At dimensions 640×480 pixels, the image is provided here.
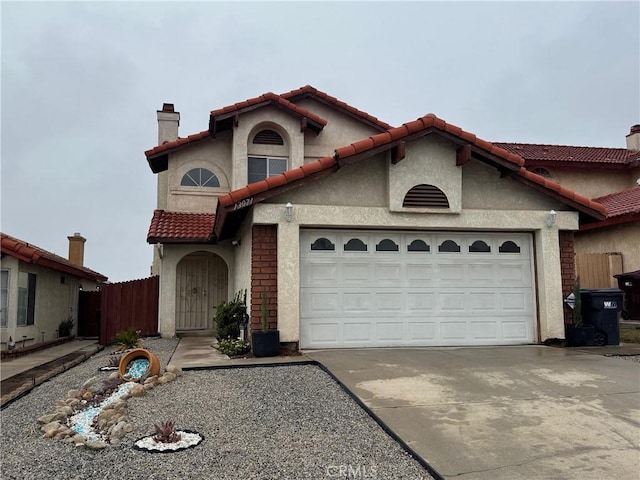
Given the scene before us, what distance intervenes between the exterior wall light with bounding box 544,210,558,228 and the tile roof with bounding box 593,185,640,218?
15.7ft

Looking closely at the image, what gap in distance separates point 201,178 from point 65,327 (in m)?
7.59

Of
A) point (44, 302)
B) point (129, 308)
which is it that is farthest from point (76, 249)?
point (129, 308)

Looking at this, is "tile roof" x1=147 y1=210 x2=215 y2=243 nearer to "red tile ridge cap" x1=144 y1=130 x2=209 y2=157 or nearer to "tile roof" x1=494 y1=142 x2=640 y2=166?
"red tile ridge cap" x1=144 y1=130 x2=209 y2=157

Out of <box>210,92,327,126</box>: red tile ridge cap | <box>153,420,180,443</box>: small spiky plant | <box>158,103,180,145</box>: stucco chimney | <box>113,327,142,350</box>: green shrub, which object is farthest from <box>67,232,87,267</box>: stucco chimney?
<box>153,420,180,443</box>: small spiky plant

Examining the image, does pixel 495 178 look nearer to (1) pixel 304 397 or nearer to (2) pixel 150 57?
(1) pixel 304 397

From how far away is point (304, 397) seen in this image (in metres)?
5.82

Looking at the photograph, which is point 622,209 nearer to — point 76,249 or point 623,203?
point 623,203

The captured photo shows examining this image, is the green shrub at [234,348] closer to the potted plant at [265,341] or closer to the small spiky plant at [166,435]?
the potted plant at [265,341]

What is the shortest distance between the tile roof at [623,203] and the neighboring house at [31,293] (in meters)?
16.1

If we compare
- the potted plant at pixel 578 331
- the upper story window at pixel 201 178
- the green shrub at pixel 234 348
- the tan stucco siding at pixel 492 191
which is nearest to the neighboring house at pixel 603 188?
the potted plant at pixel 578 331

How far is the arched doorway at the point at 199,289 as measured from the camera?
15.1 metres

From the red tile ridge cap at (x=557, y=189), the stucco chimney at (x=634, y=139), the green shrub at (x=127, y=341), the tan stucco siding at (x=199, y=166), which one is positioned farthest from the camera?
the stucco chimney at (x=634, y=139)

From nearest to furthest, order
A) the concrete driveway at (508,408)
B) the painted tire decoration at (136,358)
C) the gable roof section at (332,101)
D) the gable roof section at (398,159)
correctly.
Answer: the concrete driveway at (508,408) → the painted tire decoration at (136,358) → the gable roof section at (398,159) → the gable roof section at (332,101)

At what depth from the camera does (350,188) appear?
30.9 feet
